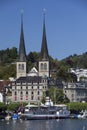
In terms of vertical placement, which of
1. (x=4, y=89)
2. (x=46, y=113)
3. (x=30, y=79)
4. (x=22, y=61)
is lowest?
(x=46, y=113)

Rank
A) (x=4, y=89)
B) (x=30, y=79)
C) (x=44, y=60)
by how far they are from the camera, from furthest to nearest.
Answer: (x=44, y=60), (x=4, y=89), (x=30, y=79)

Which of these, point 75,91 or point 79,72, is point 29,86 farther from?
point 79,72

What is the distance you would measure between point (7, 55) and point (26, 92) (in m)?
37.3

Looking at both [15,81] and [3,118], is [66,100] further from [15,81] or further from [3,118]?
[3,118]

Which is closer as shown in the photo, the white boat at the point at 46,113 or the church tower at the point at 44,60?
the white boat at the point at 46,113

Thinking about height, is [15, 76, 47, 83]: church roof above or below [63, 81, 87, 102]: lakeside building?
above

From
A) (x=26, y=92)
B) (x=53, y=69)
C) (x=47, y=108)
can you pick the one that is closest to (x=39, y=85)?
(x=26, y=92)

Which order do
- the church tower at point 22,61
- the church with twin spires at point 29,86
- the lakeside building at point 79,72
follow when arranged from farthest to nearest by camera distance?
the lakeside building at point 79,72 < the church tower at point 22,61 < the church with twin spires at point 29,86

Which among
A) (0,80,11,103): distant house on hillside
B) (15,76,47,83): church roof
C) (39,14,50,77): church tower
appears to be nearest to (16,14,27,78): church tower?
(39,14,50,77): church tower

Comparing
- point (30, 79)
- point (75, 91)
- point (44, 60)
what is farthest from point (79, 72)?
point (30, 79)

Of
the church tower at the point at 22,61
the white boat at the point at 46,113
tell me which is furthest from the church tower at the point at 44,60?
the white boat at the point at 46,113

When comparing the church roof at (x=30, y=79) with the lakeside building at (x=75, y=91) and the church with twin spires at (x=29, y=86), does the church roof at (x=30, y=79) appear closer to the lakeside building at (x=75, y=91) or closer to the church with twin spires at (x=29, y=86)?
the church with twin spires at (x=29, y=86)

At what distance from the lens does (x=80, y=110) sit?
83.9m

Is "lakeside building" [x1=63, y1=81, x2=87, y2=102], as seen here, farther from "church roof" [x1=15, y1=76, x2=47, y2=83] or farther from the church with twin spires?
"church roof" [x1=15, y1=76, x2=47, y2=83]
